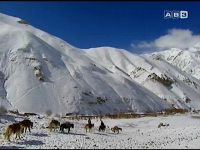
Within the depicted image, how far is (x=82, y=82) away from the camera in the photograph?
11325 cm

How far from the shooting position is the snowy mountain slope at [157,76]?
155 metres

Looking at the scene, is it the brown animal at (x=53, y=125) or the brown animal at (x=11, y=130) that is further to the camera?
the brown animal at (x=53, y=125)

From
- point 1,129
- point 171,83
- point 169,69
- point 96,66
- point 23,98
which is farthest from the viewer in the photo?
point 169,69

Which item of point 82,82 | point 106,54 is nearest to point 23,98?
point 82,82

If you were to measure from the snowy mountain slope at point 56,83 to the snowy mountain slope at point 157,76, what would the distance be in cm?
2392

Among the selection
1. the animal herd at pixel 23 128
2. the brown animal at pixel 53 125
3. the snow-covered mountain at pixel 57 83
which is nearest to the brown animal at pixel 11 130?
the animal herd at pixel 23 128

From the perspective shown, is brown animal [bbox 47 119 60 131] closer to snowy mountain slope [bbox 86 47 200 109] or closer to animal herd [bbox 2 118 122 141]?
animal herd [bbox 2 118 122 141]

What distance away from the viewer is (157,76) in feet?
536

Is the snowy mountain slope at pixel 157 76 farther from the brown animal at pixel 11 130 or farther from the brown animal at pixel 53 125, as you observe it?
the brown animal at pixel 11 130

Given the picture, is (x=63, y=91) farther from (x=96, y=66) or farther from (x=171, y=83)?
(x=171, y=83)

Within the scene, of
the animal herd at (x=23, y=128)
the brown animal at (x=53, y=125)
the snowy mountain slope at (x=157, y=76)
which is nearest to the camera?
the animal herd at (x=23, y=128)

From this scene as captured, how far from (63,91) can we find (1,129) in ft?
210

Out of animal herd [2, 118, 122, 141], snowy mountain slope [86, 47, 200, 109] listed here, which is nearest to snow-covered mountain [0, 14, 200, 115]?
snowy mountain slope [86, 47, 200, 109]

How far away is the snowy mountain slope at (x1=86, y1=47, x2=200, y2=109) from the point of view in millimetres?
154750
